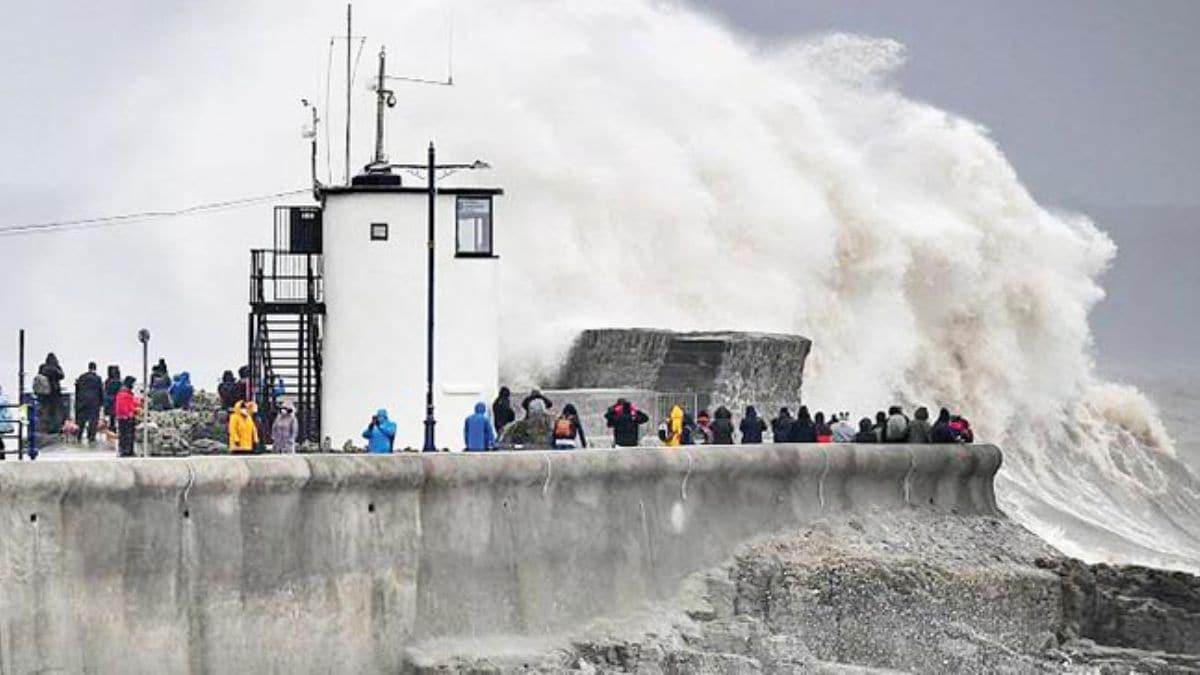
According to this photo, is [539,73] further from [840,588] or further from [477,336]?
[840,588]

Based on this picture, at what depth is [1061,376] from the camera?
160ft

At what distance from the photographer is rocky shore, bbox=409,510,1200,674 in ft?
74.5

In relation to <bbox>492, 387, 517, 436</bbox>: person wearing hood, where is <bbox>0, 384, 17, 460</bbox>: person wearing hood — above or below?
below

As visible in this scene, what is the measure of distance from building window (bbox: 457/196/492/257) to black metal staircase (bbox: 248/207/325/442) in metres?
1.44

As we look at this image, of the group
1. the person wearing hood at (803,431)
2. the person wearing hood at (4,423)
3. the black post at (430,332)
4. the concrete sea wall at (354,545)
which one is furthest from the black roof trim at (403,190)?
the person wearing hood at (4,423)

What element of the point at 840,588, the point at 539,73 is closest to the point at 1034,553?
the point at 840,588

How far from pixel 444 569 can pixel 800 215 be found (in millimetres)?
22150

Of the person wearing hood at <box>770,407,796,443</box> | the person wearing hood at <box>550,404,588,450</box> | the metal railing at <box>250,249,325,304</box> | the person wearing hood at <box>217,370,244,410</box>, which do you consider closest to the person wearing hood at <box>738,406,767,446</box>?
the person wearing hood at <box>770,407,796,443</box>

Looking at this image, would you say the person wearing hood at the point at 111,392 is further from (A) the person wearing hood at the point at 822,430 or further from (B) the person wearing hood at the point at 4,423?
(A) the person wearing hood at the point at 822,430

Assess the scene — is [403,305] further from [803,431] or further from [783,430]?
[803,431]

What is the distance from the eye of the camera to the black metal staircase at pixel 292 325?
29.1 metres

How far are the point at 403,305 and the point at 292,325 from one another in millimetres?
2410

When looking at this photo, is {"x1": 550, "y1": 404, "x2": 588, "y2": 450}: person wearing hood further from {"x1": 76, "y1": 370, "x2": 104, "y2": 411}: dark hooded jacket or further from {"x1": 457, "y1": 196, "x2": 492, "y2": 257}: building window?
{"x1": 76, "y1": 370, "x2": 104, "y2": 411}: dark hooded jacket

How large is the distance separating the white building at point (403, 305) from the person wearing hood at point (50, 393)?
2.47m
